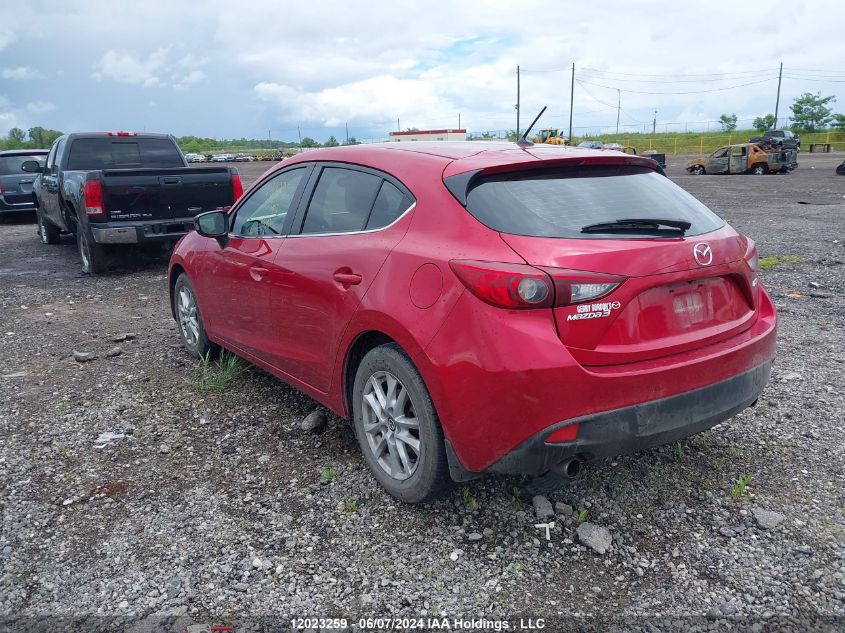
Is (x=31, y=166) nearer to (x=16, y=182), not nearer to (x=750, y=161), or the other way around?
(x=16, y=182)

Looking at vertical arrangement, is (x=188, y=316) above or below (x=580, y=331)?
below

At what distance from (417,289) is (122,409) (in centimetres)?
274

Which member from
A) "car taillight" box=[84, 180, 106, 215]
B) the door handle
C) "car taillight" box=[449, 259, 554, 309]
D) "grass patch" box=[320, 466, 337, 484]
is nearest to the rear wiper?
"car taillight" box=[449, 259, 554, 309]

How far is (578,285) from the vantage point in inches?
104

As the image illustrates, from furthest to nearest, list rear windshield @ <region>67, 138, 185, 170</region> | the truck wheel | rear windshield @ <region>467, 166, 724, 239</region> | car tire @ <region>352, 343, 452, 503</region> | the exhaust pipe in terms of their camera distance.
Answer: rear windshield @ <region>67, 138, 185, 170</region>, the truck wheel, car tire @ <region>352, 343, 452, 503</region>, rear windshield @ <region>467, 166, 724, 239</region>, the exhaust pipe

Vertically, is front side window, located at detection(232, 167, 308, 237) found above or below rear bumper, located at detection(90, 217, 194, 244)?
above

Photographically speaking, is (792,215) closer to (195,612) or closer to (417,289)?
(417,289)

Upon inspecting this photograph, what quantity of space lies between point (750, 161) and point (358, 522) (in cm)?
3092

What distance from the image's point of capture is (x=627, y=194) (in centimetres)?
316

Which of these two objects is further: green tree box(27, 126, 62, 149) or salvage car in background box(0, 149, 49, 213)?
green tree box(27, 126, 62, 149)

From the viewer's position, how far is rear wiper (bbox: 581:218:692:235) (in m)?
2.86

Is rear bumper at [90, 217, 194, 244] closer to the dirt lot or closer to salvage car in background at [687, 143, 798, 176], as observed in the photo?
the dirt lot

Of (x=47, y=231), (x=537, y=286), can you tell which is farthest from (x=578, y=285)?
(x=47, y=231)

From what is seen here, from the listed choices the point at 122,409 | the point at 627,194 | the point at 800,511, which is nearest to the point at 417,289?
the point at 627,194
